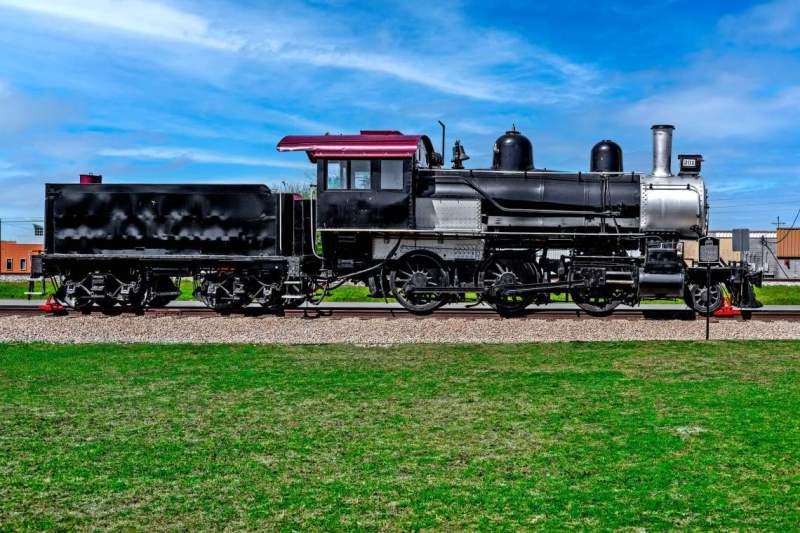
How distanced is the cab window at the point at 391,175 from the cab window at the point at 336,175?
0.83 m

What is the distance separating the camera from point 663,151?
16.7 meters

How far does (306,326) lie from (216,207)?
3914mm

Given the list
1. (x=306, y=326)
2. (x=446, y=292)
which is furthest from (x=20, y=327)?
(x=446, y=292)

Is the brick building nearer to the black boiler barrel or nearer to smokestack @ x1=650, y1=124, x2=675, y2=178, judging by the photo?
the black boiler barrel

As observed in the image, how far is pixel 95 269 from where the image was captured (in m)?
18.1

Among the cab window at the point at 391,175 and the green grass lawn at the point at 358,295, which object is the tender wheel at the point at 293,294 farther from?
the green grass lawn at the point at 358,295

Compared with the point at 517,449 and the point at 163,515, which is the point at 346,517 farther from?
the point at 517,449

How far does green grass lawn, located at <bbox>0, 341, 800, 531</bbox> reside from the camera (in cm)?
491

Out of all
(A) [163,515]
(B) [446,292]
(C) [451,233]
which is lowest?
(A) [163,515]

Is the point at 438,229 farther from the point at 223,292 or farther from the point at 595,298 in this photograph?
the point at 223,292

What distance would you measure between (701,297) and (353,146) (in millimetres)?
8259

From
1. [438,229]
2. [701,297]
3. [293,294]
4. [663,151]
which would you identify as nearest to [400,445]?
[438,229]

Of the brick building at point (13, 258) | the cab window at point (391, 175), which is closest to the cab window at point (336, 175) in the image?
the cab window at point (391, 175)

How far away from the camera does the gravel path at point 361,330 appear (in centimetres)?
1399
